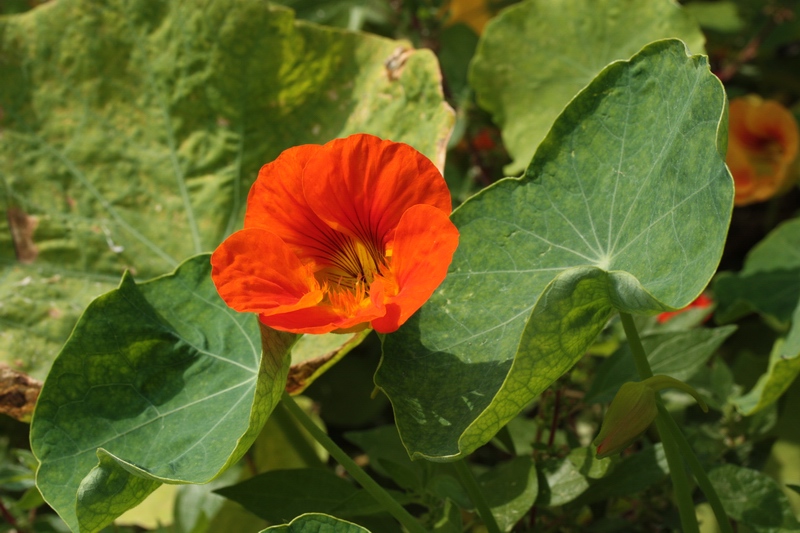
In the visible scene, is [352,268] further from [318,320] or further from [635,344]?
[635,344]

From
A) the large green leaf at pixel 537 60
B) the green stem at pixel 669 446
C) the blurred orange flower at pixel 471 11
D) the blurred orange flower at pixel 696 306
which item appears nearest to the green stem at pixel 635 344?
the green stem at pixel 669 446

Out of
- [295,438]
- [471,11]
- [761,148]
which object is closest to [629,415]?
[295,438]

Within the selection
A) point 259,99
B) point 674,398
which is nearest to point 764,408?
point 674,398

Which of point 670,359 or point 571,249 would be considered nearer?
point 571,249

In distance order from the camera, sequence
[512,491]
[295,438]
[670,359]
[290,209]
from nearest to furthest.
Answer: [290,209] → [512,491] → [670,359] → [295,438]

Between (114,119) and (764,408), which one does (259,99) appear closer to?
(114,119)

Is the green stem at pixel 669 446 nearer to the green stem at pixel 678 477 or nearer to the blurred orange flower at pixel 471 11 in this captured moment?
the green stem at pixel 678 477

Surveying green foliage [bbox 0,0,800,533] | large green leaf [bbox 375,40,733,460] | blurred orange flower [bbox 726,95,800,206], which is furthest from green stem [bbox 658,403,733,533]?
blurred orange flower [bbox 726,95,800,206]
